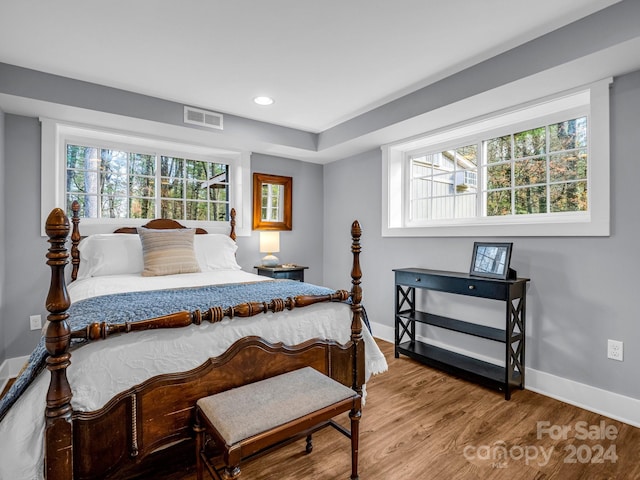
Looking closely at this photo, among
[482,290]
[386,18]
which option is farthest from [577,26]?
[482,290]

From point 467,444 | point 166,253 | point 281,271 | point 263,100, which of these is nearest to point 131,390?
point 166,253

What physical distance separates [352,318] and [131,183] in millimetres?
2785

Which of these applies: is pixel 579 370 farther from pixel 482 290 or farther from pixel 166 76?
pixel 166 76

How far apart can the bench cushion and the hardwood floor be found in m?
0.47

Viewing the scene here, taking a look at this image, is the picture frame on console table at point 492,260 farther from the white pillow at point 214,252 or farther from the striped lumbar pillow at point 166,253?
the striped lumbar pillow at point 166,253

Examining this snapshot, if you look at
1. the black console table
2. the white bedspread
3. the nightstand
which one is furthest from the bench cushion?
the nightstand

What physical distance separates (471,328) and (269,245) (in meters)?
2.32

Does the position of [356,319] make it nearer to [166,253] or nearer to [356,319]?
[356,319]

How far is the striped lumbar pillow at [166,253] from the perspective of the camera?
9.41ft

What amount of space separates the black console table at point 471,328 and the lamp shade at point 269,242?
1.51 m

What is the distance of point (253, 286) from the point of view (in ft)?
7.63

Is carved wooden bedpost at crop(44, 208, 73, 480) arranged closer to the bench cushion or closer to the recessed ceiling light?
the bench cushion

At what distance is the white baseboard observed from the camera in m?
2.17

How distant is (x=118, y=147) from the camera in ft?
11.4
